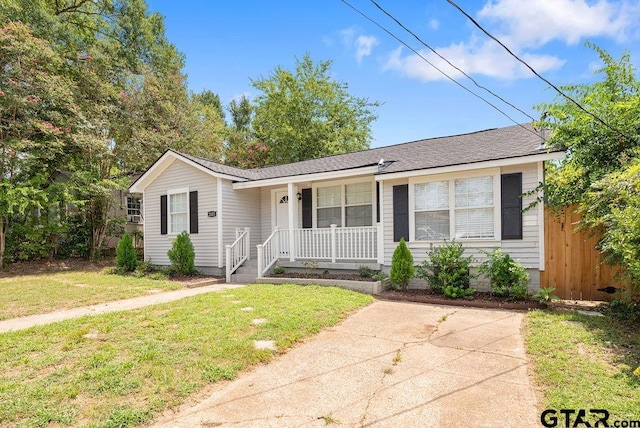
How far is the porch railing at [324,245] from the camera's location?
924 centimetres

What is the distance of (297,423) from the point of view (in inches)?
105

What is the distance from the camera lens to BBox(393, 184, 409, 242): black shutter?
853cm

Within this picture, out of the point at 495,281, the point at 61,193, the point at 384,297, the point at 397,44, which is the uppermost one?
the point at 397,44

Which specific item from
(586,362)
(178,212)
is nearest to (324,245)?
(178,212)

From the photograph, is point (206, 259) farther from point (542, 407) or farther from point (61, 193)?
point (542, 407)

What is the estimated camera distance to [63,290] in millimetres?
8445

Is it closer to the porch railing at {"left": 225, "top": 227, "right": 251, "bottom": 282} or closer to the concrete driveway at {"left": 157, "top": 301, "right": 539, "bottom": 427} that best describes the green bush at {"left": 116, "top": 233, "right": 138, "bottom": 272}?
the porch railing at {"left": 225, "top": 227, "right": 251, "bottom": 282}

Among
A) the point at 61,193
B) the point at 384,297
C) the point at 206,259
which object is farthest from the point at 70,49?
Answer: the point at 384,297

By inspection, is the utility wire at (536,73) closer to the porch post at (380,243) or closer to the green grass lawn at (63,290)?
the porch post at (380,243)

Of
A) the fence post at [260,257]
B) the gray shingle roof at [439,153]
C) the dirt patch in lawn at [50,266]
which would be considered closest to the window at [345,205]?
the gray shingle roof at [439,153]

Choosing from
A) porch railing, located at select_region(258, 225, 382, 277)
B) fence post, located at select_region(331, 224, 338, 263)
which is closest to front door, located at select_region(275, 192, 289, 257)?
porch railing, located at select_region(258, 225, 382, 277)

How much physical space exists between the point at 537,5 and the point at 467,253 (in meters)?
4.85

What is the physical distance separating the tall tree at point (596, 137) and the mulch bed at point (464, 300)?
1573 millimetres

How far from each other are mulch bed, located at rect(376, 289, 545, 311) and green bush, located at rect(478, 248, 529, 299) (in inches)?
7.3
